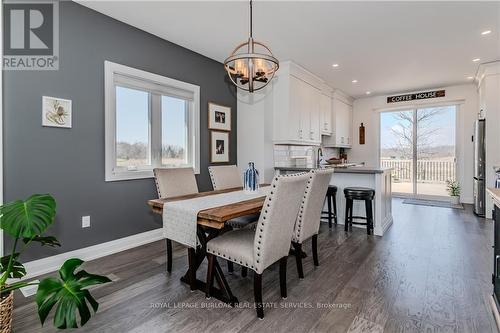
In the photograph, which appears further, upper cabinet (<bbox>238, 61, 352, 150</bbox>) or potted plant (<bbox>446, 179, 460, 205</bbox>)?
potted plant (<bbox>446, 179, 460, 205</bbox>)

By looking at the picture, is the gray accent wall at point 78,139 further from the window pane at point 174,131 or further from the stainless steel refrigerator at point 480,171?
the stainless steel refrigerator at point 480,171

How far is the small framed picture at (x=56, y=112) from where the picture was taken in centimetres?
261

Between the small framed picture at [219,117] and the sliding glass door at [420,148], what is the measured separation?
450cm

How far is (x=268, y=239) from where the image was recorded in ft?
6.11

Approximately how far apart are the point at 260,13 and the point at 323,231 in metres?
2.94

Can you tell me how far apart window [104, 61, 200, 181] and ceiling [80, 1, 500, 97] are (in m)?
0.64

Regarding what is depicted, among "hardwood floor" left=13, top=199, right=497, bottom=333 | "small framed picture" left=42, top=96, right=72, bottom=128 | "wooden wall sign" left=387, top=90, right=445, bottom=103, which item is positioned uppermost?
"wooden wall sign" left=387, top=90, right=445, bottom=103

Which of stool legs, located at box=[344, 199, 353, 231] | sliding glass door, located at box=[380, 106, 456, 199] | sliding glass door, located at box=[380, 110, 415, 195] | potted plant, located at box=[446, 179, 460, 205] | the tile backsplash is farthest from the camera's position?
sliding glass door, located at box=[380, 110, 415, 195]

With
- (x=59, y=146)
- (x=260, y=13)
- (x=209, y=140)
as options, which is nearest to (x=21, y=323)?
(x=59, y=146)

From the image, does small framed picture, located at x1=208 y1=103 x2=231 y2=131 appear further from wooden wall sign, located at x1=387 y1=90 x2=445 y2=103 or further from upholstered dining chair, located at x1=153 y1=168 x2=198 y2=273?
wooden wall sign, located at x1=387 y1=90 x2=445 y2=103

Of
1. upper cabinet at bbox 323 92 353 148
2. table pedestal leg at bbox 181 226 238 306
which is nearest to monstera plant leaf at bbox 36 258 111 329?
table pedestal leg at bbox 181 226 238 306

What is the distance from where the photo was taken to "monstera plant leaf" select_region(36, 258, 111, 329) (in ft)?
4.42

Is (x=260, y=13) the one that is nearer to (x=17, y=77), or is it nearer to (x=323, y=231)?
(x=17, y=77)

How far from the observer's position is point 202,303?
207cm
